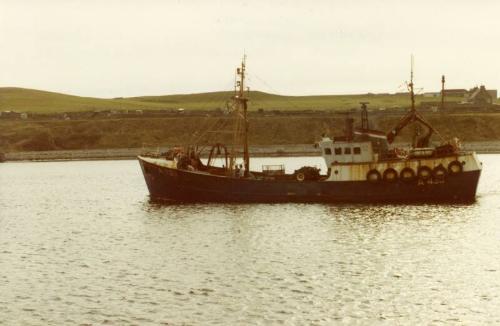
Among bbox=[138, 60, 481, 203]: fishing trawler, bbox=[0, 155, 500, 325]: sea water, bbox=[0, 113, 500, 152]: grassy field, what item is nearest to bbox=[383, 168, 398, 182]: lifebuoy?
bbox=[138, 60, 481, 203]: fishing trawler

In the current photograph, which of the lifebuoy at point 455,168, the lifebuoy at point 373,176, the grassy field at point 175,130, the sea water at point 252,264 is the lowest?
the sea water at point 252,264

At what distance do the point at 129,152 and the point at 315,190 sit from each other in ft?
272

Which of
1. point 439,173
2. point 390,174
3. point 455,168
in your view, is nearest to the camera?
point 455,168

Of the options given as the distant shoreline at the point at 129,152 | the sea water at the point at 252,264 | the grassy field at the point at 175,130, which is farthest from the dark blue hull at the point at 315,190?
the grassy field at the point at 175,130

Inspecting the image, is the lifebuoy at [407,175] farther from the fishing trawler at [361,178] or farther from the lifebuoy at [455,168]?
the lifebuoy at [455,168]

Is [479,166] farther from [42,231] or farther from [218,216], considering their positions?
[42,231]

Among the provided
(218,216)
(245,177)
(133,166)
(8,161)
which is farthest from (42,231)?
(8,161)

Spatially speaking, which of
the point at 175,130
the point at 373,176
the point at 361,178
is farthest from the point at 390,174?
the point at 175,130

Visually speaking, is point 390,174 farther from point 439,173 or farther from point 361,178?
point 439,173

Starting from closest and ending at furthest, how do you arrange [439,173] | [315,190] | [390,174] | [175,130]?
[439,173] < [390,174] < [315,190] < [175,130]

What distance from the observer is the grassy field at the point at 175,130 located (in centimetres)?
13888

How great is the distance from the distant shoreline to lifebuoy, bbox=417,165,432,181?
70.7m

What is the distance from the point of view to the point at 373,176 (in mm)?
56062

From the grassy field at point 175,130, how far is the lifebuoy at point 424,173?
8045cm
